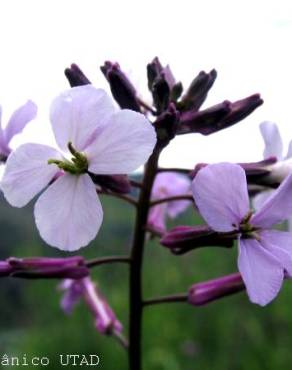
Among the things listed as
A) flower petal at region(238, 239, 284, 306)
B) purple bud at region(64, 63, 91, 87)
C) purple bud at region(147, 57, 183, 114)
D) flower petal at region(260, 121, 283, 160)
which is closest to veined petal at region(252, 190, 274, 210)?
flower petal at region(260, 121, 283, 160)

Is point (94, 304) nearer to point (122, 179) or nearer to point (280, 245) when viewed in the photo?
point (122, 179)

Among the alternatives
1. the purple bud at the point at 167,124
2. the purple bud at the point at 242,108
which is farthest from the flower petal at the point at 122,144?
the purple bud at the point at 242,108

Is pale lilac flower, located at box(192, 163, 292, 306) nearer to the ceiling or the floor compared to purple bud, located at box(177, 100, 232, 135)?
nearer to the floor

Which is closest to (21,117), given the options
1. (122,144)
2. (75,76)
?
(75,76)

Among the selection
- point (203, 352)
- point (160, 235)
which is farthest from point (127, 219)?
point (160, 235)

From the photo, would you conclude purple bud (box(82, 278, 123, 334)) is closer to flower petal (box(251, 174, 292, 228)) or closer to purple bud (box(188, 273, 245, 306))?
purple bud (box(188, 273, 245, 306))
